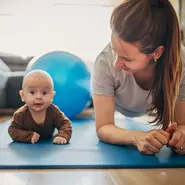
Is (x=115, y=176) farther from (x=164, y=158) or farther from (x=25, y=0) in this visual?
(x=25, y=0)

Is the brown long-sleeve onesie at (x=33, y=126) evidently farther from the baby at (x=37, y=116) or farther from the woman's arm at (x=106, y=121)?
the woman's arm at (x=106, y=121)

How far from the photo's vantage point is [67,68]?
6.38 feet

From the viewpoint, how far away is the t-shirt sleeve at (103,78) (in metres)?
1.34

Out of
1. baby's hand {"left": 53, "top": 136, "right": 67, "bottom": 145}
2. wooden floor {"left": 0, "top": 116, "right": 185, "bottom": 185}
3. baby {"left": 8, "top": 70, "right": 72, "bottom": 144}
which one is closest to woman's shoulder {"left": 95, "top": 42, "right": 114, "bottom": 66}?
baby {"left": 8, "top": 70, "right": 72, "bottom": 144}

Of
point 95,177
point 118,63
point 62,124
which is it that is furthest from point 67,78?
point 95,177

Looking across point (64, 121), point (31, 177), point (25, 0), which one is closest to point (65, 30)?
point (25, 0)

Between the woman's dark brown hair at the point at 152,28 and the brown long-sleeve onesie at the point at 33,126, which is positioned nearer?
the woman's dark brown hair at the point at 152,28

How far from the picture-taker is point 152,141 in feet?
3.79

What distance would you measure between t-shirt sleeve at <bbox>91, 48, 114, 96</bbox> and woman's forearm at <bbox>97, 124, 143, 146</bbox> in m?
0.13

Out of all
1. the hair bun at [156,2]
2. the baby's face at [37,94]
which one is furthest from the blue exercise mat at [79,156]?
the hair bun at [156,2]

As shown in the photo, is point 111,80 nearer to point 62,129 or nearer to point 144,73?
point 144,73

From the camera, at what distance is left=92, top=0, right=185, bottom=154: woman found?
1.15 m

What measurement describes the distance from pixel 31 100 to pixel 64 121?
0.16 meters

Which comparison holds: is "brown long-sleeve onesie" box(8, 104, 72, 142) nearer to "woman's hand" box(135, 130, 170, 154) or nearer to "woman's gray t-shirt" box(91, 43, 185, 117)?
"woman's gray t-shirt" box(91, 43, 185, 117)
